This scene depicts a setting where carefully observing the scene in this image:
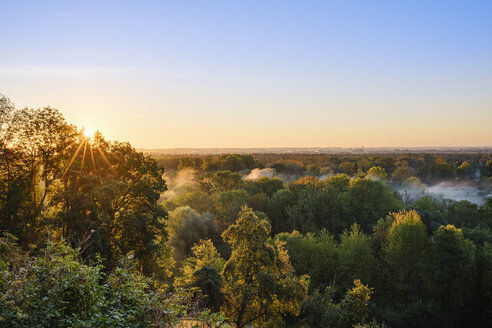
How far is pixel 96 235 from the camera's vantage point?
21.2m

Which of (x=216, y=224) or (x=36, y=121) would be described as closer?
(x=36, y=121)

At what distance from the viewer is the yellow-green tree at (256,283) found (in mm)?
19219

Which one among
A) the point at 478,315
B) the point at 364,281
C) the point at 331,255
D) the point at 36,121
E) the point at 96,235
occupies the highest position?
the point at 36,121

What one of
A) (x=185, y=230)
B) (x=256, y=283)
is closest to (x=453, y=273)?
(x=256, y=283)

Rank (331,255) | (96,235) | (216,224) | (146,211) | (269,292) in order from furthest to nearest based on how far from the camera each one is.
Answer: (216,224), (331,255), (146,211), (96,235), (269,292)

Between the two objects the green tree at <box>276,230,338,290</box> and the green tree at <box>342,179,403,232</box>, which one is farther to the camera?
the green tree at <box>342,179,403,232</box>

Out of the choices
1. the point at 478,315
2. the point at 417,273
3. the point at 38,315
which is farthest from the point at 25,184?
the point at 478,315

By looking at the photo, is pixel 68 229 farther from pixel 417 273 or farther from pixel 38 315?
pixel 417 273

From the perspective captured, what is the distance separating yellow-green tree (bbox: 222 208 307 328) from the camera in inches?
757

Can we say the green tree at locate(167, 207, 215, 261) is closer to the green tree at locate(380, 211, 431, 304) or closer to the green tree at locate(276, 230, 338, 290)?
the green tree at locate(276, 230, 338, 290)

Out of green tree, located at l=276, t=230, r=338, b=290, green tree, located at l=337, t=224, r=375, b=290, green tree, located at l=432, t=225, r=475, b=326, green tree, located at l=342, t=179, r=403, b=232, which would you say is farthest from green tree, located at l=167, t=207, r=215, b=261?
green tree, located at l=432, t=225, r=475, b=326

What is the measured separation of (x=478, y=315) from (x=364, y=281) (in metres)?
11.2

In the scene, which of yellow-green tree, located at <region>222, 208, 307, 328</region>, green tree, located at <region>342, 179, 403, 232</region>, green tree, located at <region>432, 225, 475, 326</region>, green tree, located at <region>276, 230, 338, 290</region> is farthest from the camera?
green tree, located at <region>342, 179, 403, 232</region>

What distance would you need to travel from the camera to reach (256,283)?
1938 centimetres
